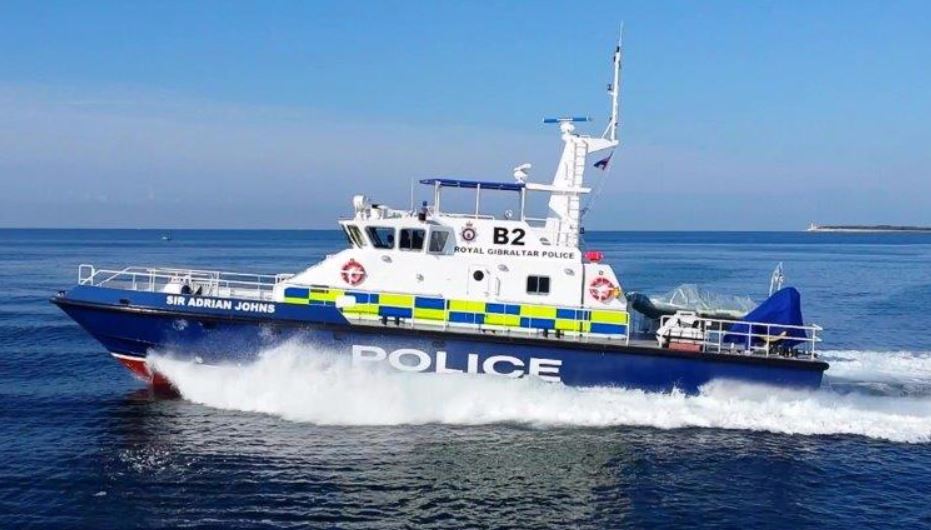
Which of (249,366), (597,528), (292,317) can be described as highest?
(292,317)

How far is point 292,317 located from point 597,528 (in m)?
7.08

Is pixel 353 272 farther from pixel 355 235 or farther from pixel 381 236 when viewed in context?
pixel 381 236

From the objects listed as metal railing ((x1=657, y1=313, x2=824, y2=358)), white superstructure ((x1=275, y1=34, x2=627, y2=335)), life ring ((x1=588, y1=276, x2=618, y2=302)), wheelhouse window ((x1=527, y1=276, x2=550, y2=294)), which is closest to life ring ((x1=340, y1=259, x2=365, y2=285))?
white superstructure ((x1=275, y1=34, x2=627, y2=335))

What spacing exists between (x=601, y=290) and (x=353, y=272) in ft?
16.0

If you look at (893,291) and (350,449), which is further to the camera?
(893,291)

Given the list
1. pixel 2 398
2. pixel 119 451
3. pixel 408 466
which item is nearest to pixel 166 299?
pixel 119 451

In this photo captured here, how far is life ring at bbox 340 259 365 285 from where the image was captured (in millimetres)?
15039

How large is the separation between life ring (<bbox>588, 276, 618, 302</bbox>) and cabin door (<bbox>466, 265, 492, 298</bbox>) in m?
2.01

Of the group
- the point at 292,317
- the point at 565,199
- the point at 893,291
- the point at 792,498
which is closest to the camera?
the point at 792,498

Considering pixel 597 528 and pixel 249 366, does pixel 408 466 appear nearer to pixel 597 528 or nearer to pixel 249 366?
pixel 597 528

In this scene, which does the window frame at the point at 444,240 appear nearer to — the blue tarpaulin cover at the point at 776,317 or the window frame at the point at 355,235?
the window frame at the point at 355,235

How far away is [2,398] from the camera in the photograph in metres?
15.5

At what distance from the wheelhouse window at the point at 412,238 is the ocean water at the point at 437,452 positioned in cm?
257

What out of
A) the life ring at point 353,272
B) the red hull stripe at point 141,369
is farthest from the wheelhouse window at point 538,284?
the red hull stripe at point 141,369
